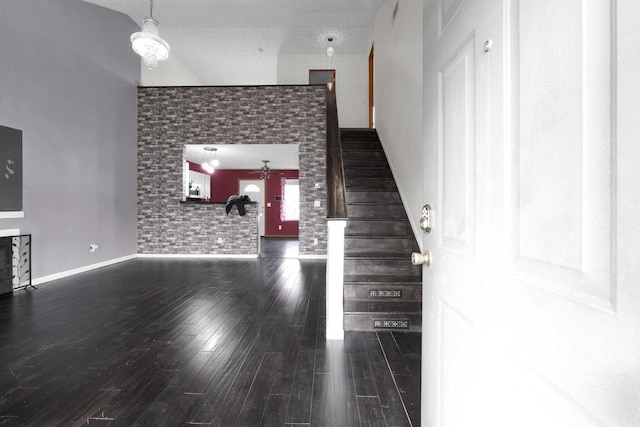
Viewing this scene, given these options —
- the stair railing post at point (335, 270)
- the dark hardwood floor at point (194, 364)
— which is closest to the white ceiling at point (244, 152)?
the dark hardwood floor at point (194, 364)

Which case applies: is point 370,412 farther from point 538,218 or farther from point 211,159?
point 211,159

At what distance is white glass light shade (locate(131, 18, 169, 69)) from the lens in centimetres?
331

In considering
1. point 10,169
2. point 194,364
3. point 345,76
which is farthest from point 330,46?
point 194,364

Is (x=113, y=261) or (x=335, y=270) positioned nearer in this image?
(x=335, y=270)

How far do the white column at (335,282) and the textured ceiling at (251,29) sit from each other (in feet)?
15.8

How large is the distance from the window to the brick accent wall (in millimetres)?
5169

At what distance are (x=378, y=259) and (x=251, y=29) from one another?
5.66 meters

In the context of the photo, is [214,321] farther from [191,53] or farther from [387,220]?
[191,53]

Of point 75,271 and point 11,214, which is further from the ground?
point 11,214

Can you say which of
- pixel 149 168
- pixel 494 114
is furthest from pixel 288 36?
pixel 494 114

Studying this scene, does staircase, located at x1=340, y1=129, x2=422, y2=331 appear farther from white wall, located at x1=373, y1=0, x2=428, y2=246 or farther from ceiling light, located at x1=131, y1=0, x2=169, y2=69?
ceiling light, located at x1=131, y1=0, x2=169, y2=69

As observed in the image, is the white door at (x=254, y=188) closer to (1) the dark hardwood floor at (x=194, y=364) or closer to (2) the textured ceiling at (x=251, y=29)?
(2) the textured ceiling at (x=251, y=29)

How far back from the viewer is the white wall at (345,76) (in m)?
7.49

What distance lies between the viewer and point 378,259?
286 cm
